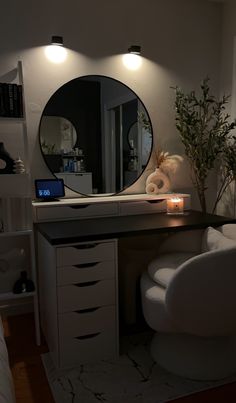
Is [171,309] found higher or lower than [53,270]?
lower

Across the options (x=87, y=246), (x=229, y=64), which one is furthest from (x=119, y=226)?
(x=229, y=64)

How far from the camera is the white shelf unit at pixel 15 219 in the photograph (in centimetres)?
209

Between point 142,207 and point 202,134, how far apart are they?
83 centimetres

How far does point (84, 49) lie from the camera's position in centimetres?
252

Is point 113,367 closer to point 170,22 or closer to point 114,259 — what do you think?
point 114,259

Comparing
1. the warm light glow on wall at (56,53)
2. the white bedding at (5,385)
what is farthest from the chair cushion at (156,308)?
the warm light glow on wall at (56,53)

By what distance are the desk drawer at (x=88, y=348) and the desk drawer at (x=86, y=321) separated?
30mm

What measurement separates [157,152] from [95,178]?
60cm

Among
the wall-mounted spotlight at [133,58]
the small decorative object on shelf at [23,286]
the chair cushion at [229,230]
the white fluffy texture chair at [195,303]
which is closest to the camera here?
the white fluffy texture chair at [195,303]

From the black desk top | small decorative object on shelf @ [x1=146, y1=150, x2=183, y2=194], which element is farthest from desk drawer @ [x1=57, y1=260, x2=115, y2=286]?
small decorative object on shelf @ [x1=146, y1=150, x2=183, y2=194]

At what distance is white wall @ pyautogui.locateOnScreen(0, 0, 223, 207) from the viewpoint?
2363 millimetres

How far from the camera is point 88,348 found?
192 centimetres

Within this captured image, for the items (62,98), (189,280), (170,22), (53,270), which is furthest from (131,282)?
(170,22)

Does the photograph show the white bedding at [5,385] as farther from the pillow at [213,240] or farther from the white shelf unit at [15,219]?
the pillow at [213,240]
